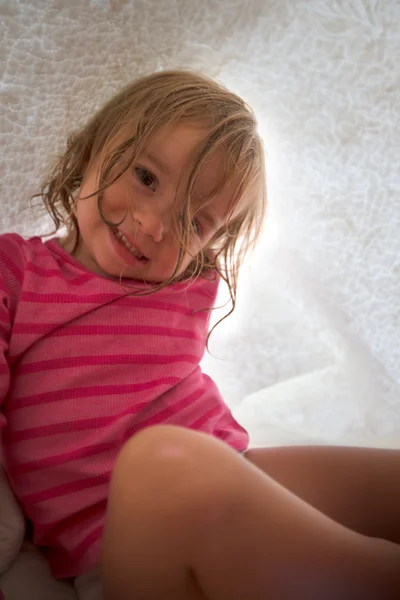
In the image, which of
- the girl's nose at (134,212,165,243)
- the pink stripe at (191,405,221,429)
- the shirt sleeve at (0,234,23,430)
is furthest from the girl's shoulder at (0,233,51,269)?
the pink stripe at (191,405,221,429)

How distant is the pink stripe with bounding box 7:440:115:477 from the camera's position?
52cm

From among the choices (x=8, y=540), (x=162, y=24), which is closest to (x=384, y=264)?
(x=162, y=24)

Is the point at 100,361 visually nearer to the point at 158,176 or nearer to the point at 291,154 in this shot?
the point at 158,176

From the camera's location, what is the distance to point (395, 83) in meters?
0.64

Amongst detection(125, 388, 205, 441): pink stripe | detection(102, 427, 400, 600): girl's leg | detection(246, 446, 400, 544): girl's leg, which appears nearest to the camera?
detection(102, 427, 400, 600): girl's leg

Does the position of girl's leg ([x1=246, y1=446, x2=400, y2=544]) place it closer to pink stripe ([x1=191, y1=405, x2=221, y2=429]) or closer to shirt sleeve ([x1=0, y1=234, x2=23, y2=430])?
pink stripe ([x1=191, y1=405, x2=221, y2=429])

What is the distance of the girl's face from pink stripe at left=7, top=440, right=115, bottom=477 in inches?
6.7

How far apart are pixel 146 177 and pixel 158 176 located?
15 mm

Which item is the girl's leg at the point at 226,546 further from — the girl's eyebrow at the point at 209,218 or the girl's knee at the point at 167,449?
the girl's eyebrow at the point at 209,218

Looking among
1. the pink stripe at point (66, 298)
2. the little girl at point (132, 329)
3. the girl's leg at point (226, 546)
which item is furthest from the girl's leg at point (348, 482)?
the pink stripe at point (66, 298)

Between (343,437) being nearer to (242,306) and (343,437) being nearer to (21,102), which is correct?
(242,306)

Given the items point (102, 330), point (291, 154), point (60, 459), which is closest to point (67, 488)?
point (60, 459)

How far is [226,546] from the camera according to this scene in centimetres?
34

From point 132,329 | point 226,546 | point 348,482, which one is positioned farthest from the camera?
point 132,329
